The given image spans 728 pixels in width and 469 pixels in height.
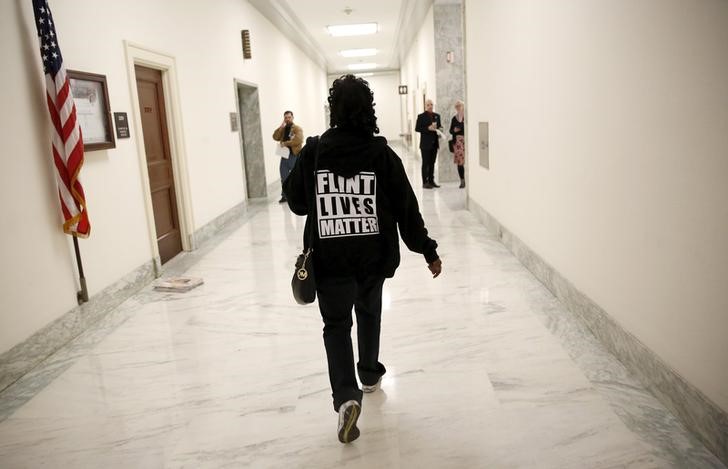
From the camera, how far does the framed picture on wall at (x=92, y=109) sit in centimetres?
392

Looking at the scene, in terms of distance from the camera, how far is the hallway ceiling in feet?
34.9

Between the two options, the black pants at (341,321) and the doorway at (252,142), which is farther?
the doorway at (252,142)

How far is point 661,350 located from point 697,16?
1.43 metres

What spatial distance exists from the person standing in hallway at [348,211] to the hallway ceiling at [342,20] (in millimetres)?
8278

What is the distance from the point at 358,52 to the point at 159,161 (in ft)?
47.0

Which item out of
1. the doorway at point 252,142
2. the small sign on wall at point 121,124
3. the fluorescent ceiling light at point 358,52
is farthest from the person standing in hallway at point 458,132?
the fluorescent ceiling light at point 358,52

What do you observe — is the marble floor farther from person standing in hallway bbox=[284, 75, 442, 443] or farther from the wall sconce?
the wall sconce

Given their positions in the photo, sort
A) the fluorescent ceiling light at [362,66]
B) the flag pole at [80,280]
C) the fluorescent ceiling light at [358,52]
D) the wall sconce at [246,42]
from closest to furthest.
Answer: the flag pole at [80,280], the wall sconce at [246,42], the fluorescent ceiling light at [358,52], the fluorescent ceiling light at [362,66]

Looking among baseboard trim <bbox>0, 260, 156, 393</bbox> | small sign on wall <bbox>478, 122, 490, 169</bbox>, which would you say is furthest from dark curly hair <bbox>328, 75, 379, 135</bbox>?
small sign on wall <bbox>478, 122, 490, 169</bbox>

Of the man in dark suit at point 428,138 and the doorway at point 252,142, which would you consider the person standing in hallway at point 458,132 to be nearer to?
the man in dark suit at point 428,138

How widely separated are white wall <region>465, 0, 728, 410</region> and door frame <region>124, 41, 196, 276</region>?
11.3 ft

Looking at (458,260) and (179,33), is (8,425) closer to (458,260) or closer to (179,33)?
(458,260)

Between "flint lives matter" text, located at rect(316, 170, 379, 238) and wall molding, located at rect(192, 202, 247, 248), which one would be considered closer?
"flint lives matter" text, located at rect(316, 170, 379, 238)

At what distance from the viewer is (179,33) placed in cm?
607
